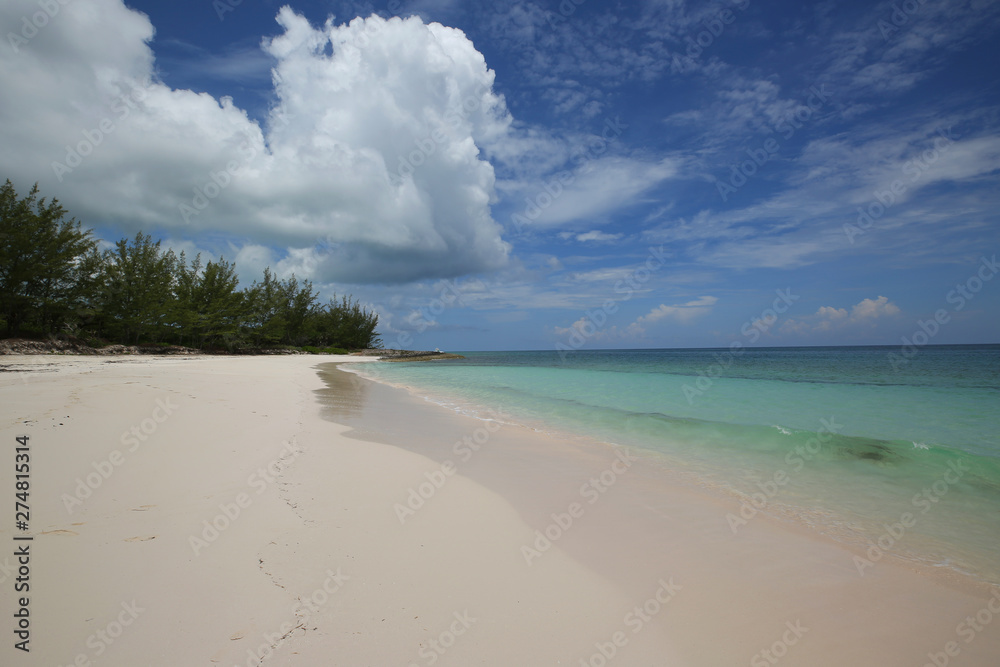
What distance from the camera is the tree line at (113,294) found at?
A: 77.9 feet

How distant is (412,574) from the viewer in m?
3.13

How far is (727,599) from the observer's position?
10.3ft

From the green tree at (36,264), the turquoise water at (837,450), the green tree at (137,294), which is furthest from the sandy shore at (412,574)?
the green tree at (137,294)

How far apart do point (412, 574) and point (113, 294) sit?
41.4 meters

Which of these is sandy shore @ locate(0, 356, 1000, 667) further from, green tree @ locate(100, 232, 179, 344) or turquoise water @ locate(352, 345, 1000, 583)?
green tree @ locate(100, 232, 179, 344)

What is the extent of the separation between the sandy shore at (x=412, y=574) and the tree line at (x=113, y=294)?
2765 cm

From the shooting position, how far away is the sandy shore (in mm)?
2363

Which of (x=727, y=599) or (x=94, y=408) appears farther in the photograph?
(x=94, y=408)

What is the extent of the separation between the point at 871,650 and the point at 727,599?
0.83m

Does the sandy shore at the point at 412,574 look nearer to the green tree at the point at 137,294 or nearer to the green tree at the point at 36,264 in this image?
the green tree at the point at 36,264

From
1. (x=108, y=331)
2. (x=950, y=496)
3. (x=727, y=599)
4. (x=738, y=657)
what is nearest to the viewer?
(x=738, y=657)

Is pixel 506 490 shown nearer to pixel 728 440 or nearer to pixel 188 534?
pixel 188 534

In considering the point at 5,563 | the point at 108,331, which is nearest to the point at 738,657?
the point at 5,563

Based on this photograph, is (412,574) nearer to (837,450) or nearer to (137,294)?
(837,450)
